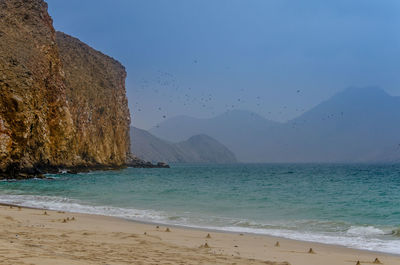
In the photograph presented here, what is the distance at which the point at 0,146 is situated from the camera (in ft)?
133

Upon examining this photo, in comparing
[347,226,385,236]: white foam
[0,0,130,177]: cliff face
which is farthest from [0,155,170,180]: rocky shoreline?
[347,226,385,236]: white foam

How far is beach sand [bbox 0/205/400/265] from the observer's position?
21.7ft

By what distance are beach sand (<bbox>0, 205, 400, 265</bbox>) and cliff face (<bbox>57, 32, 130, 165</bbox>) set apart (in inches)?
2704

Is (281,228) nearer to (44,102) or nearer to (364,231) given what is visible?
(364,231)

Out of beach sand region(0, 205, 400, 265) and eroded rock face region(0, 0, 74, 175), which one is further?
eroded rock face region(0, 0, 74, 175)

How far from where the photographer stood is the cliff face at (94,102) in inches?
3211

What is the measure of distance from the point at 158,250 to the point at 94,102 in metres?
84.1

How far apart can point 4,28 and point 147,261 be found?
5421 cm

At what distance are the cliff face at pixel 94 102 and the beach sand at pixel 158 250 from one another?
68.7 metres

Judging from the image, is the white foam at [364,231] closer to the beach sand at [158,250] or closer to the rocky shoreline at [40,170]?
the beach sand at [158,250]

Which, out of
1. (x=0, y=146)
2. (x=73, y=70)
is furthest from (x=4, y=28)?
(x=73, y=70)

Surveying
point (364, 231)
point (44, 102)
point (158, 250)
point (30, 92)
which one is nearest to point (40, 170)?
point (44, 102)

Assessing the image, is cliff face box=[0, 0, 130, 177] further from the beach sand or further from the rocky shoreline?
the beach sand

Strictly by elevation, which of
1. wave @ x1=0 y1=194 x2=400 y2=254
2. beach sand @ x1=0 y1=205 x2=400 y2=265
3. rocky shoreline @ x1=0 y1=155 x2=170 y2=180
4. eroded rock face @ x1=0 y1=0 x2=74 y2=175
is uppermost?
eroded rock face @ x1=0 y1=0 x2=74 y2=175
